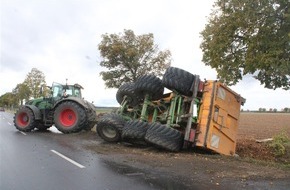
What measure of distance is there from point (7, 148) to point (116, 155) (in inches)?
147

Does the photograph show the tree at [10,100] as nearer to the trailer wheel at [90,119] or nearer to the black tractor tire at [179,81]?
the trailer wheel at [90,119]

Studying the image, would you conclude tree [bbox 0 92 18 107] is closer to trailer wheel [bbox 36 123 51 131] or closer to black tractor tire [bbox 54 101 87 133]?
trailer wheel [bbox 36 123 51 131]

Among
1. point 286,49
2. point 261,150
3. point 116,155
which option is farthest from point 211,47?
point 116,155

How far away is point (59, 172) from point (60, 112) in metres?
9.78

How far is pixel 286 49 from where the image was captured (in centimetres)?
1827

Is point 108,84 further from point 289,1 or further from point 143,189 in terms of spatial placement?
point 143,189

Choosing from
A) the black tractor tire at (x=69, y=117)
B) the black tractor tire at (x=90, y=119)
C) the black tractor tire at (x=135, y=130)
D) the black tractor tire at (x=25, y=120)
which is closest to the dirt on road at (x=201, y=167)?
the black tractor tire at (x=135, y=130)

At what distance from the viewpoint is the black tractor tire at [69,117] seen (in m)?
16.9

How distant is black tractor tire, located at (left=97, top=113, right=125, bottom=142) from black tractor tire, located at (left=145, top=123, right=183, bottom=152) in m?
1.90

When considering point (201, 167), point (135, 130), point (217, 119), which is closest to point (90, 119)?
point (135, 130)

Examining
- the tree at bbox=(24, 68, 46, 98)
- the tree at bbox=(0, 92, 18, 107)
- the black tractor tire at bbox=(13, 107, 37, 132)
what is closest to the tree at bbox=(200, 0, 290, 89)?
the black tractor tire at bbox=(13, 107, 37, 132)

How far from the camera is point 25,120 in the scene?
19047 mm

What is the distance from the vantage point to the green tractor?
55.9 feet

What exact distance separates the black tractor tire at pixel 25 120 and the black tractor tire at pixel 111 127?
259 inches
